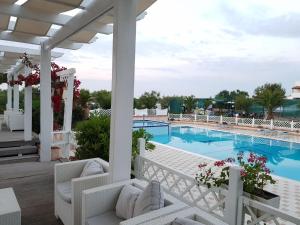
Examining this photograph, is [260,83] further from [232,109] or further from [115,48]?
[115,48]

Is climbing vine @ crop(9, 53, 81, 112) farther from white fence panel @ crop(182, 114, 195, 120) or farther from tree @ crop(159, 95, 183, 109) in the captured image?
tree @ crop(159, 95, 183, 109)

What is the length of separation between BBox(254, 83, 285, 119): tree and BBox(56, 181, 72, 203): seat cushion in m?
19.3

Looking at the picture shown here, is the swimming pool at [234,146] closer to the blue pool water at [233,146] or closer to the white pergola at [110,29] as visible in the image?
the blue pool water at [233,146]

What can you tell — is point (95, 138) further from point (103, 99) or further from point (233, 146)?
point (103, 99)

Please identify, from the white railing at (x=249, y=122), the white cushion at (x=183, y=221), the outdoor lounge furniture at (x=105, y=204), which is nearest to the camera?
the white cushion at (x=183, y=221)

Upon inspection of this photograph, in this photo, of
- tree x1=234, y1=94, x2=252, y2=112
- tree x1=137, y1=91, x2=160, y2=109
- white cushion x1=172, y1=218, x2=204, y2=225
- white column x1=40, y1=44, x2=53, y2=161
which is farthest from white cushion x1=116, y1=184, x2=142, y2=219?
tree x1=137, y1=91, x2=160, y2=109

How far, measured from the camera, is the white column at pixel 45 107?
5.80 metres

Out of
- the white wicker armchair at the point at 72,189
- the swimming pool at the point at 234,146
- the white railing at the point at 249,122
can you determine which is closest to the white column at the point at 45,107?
the white wicker armchair at the point at 72,189

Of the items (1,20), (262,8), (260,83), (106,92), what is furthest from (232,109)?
(1,20)

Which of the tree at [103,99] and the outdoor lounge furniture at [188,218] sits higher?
the tree at [103,99]

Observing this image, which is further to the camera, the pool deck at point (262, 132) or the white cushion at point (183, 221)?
the pool deck at point (262, 132)

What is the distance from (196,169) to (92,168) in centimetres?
473

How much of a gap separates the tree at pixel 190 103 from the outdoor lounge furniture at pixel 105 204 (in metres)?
22.5

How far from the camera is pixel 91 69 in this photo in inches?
410
